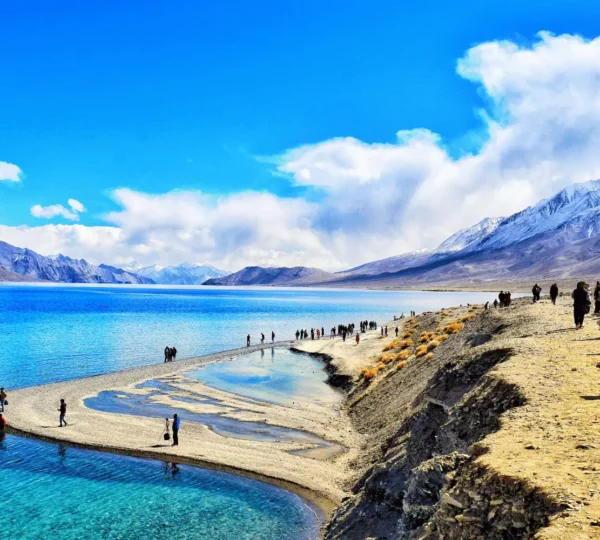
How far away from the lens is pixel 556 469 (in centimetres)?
887

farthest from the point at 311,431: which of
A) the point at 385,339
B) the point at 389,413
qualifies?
the point at 385,339

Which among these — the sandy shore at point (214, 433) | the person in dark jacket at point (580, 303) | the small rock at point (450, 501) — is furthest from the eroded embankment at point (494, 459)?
the sandy shore at point (214, 433)

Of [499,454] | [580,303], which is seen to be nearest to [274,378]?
[580,303]

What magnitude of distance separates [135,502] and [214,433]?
10.2 meters

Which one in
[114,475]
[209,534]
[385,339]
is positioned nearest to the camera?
[209,534]

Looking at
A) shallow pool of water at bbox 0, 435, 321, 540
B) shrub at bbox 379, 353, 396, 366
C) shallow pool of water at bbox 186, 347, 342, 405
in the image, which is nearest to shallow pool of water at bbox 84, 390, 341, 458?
shallow pool of water at bbox 0, 435, 321, 540

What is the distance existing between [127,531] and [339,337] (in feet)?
218

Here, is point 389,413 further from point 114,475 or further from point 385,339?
point 385,339

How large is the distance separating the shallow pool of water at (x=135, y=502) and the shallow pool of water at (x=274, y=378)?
17055 millimetres

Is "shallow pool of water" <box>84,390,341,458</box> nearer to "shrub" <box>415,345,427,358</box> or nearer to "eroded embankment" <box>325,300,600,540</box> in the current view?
"eroded embankment" <box>325,300,600,540</box>

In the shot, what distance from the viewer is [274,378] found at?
5391 centimetres

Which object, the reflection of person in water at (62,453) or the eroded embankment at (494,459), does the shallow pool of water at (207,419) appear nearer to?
the eroded embankment at (494,459)

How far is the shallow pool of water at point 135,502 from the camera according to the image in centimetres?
2116

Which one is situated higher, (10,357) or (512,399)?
(512,399)
